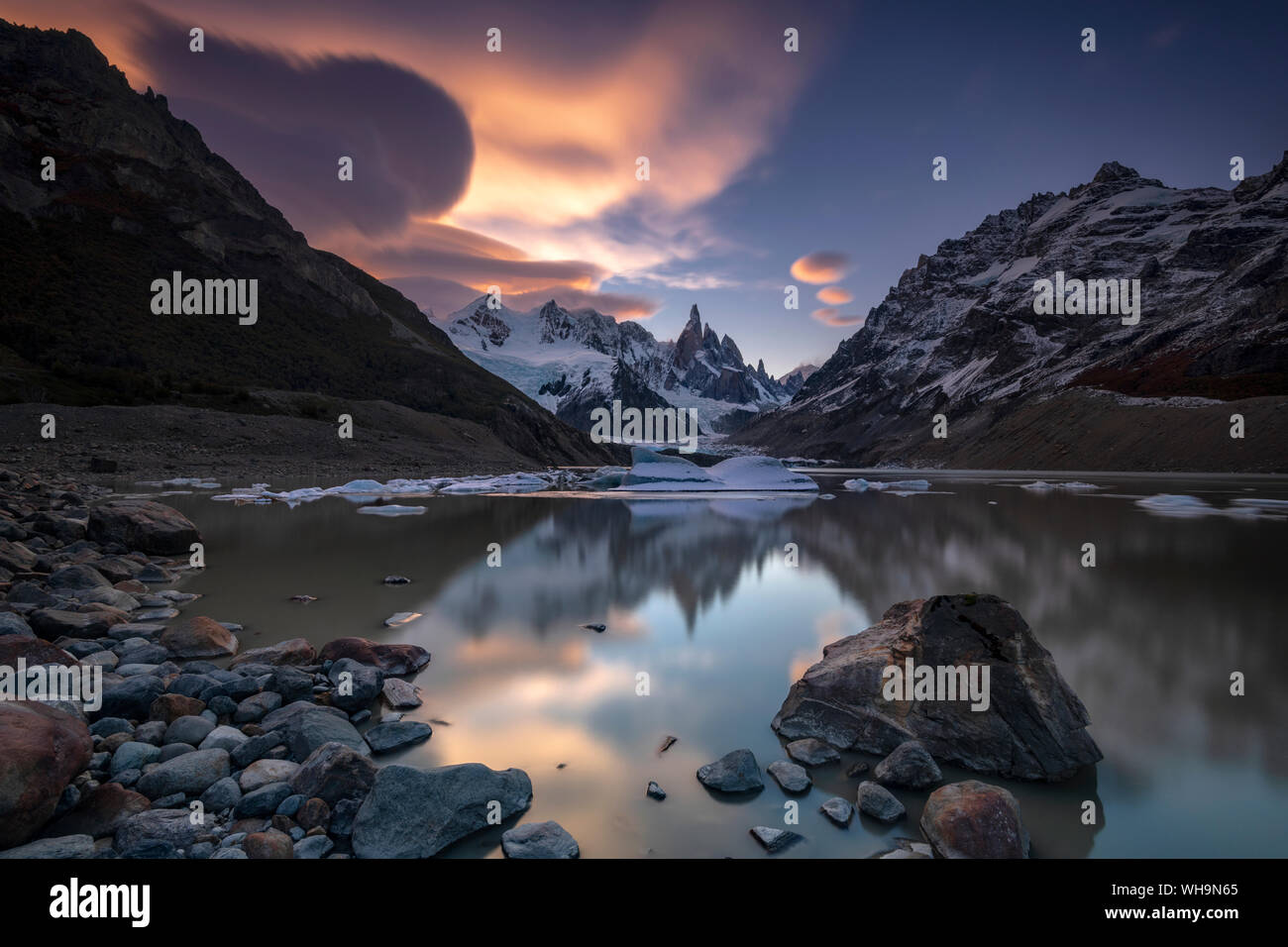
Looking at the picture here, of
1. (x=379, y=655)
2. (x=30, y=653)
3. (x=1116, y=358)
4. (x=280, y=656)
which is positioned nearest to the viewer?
(x=30, y=653)

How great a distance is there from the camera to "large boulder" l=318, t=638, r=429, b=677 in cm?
724

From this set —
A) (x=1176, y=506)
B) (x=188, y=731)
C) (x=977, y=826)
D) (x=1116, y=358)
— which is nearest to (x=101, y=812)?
(x=188, y=731)

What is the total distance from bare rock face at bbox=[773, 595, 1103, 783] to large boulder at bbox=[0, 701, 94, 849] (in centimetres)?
579

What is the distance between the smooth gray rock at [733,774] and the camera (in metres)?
4.64

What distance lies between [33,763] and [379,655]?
3612mm

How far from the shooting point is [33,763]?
12.8ft

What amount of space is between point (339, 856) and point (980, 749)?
5.20m

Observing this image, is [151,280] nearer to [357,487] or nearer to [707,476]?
[357,487]

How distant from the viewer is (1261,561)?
14.8 metres

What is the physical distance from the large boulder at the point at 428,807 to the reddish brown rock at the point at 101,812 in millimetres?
1685

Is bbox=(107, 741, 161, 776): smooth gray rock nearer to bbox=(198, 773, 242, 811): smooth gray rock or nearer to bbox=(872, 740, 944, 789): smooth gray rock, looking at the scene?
bbox=(198, 773, 242, 811): smooth gray rock

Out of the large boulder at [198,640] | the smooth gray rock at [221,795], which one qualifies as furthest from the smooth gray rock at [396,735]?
the large boulder at [198,640]

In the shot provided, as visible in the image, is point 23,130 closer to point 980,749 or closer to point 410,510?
point 410,510

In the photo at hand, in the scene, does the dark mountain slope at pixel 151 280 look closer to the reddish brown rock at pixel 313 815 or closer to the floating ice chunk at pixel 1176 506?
the reddish brown rock at pixel 313 815
